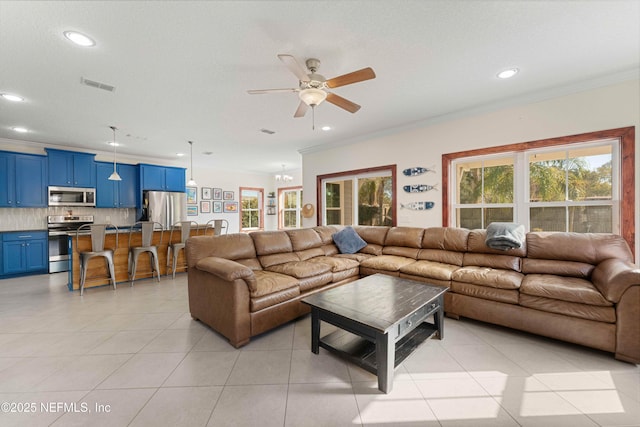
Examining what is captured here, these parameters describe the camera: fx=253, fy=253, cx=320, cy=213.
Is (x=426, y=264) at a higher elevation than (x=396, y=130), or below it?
below

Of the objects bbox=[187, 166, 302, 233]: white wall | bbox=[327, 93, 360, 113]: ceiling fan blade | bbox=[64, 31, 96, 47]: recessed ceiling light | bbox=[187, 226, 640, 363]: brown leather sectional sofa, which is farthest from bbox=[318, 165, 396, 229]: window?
bbox=[64, 31, 96, 47]: recessed ceiling light

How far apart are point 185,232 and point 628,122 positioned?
6.40 metres

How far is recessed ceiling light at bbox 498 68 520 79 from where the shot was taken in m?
2.63

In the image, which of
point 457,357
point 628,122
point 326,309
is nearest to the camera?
point 326,309

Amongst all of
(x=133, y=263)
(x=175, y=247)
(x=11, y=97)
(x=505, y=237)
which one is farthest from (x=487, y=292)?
(x=11, y=97)

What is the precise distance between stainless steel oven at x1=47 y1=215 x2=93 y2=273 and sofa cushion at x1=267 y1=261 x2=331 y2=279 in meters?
4.80

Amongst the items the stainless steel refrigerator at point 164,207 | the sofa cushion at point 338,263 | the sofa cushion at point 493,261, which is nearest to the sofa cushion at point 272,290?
the sofa cushion at point 338,263

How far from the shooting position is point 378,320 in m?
1.78

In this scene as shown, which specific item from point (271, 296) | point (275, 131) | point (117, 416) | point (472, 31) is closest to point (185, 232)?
point (275, 131)

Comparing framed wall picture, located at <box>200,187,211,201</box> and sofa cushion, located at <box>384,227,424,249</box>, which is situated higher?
framed wall picture, located at <box>200,187,211,201</box>

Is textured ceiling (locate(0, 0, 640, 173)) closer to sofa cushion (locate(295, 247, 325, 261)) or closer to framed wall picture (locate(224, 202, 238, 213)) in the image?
sofa cushion (locate(295, 247, 325, 261))

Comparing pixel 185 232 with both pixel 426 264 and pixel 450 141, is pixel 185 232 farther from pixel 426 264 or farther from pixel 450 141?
pixel 450 141

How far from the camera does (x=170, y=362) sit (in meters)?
2.07

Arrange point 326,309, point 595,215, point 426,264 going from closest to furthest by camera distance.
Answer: point 326,309, point 595,215, point 426,264
